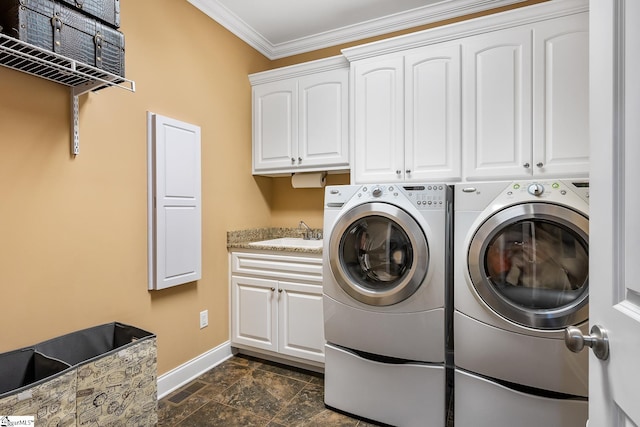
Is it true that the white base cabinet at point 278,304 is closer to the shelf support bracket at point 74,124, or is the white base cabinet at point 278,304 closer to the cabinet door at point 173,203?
the cabinet door at point 173,203

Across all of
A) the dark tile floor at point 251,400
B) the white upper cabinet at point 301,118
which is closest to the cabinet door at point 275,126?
the white upper cabinet at point 301,118

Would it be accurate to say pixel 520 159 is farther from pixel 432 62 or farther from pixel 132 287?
pixel 132 287

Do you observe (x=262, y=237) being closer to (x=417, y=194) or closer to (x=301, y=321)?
(x=301, y=321)

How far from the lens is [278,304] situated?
238cm

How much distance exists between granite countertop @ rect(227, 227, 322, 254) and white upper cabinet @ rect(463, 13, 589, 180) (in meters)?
1.23

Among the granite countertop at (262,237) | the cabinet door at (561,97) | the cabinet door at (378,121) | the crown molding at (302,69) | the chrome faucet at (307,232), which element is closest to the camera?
the cabinet door at (561,97)

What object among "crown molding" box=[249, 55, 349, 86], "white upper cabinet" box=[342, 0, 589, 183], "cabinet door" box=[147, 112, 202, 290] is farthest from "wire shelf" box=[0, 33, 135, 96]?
"white upper cabinet" box=[342, 0, 589, 183]

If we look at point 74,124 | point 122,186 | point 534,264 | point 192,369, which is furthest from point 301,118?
point 192,369

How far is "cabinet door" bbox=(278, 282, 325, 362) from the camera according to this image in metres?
2.25

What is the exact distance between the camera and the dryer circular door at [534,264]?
1420 millimetres

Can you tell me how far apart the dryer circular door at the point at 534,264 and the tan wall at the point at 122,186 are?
1.47 meters

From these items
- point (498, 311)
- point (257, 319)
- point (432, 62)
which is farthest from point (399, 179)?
point (257, 319)

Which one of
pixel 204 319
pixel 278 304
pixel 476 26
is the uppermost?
pixel 476 26

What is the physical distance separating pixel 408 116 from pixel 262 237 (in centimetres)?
158
